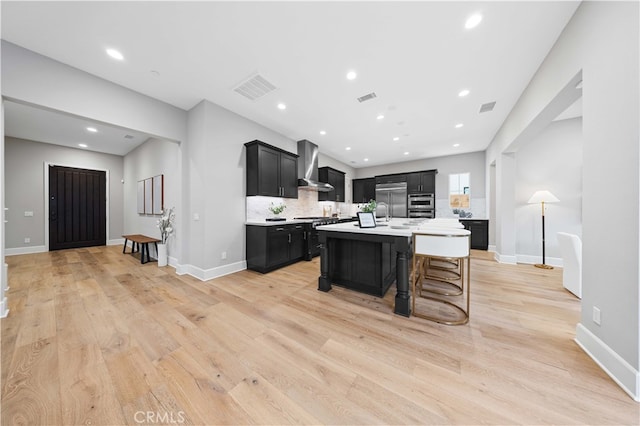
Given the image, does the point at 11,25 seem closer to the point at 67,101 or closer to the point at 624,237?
the point at 67,101

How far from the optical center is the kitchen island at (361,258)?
95.2 inches

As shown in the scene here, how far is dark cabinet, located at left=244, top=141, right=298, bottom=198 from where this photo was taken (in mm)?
3883

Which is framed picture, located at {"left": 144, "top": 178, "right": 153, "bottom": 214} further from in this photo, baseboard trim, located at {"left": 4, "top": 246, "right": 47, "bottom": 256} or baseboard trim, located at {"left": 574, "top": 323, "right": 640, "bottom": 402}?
baseboard trim, located at {"left": 574, "top": 323, "right": 640, "bottom": 402}

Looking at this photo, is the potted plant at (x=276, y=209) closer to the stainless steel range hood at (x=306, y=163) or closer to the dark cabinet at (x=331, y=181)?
the stainless steel range hood at (x=306, y=163)

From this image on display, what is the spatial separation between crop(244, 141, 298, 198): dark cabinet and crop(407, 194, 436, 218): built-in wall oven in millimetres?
4313

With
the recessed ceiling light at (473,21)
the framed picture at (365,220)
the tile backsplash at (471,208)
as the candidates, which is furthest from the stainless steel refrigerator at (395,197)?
the recessed ceiling light at (473,21)

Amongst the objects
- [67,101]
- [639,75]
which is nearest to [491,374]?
[639,75]

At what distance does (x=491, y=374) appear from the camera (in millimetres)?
1433

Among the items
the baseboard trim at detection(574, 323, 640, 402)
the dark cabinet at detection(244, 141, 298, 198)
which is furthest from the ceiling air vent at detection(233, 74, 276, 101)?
the baseboard trim at detection(574, 323, 640, 402)

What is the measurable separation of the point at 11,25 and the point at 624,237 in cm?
540

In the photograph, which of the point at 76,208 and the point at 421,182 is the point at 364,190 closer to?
the point at 421,182

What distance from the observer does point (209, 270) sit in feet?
11.1

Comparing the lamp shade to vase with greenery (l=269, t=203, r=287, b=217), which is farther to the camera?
vase with greenery (l=269, t=203, r=287, b=217)

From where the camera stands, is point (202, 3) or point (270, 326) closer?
Result: point (202, 3)
